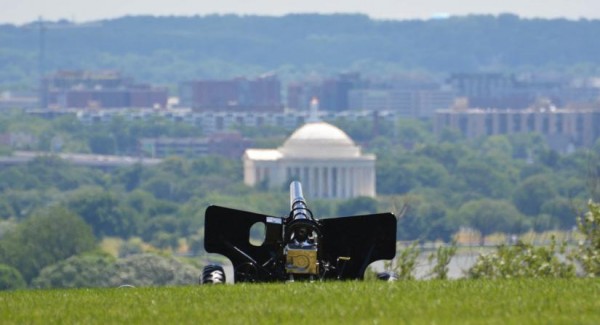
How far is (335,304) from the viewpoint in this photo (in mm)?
15656

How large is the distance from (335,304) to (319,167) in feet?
449

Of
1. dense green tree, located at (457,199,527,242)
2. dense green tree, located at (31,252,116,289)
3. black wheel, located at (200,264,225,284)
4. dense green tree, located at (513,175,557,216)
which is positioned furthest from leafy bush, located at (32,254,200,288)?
dense green tree, located at (513,175,557,216)

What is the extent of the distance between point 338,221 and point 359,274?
21.0 inches

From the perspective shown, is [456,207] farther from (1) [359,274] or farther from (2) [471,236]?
(1) [359,274]

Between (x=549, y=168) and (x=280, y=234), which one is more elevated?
(x=280, y=234)

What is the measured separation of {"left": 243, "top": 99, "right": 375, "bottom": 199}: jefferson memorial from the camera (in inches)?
5906

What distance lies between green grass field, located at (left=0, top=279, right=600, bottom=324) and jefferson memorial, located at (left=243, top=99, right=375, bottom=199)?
426 feet

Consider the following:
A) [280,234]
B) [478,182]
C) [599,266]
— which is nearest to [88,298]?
[280,234]

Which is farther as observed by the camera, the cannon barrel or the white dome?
the white dome

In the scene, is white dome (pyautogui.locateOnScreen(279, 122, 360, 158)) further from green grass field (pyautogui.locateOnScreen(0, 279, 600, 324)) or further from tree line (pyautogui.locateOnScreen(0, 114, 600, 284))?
green grass field (pyautogui.locateOnScreen(0, 279, 600, 324))

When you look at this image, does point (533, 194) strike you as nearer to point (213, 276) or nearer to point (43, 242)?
point (43, 242)

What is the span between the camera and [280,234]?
57.0ft

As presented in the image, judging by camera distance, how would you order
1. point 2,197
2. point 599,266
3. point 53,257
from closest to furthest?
point 599,266 → point 53,257 → point 2,197

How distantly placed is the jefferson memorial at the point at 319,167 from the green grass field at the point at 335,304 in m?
130
